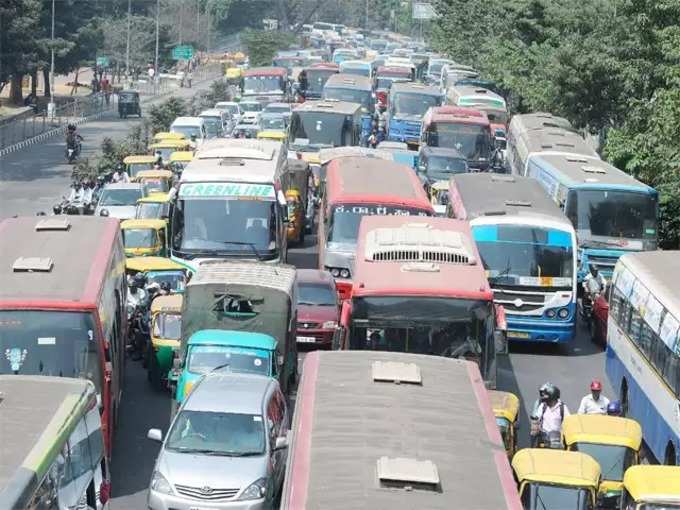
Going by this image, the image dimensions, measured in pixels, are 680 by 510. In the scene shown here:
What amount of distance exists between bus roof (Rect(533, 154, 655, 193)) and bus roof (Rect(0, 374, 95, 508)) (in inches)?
679

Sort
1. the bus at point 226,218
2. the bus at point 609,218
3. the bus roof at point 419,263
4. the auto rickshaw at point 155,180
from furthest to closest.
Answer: the auto rickshaw at point 155,180, the bus at point 609,218, the bus at point 226,218, the bus roof at point 419,263

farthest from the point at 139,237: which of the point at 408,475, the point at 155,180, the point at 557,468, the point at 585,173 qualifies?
the point at 408,475

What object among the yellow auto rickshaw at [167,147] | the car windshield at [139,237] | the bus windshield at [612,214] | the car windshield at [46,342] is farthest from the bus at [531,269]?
the yellow auto rickshaw at [167,147]

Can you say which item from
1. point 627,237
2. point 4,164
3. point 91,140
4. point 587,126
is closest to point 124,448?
point 627,237

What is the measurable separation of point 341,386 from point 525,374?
11.8 metres

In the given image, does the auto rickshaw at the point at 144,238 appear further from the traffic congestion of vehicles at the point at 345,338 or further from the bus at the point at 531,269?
the bus at the point at 531,269

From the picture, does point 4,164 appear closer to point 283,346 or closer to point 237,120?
point 237,120

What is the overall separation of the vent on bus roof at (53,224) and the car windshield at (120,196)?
15.6 meters

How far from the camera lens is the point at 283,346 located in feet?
69.9

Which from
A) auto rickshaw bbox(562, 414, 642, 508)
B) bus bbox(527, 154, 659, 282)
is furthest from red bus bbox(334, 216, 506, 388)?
bus bbox(527, 154, 659, 282)

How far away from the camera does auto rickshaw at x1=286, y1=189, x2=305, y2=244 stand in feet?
116

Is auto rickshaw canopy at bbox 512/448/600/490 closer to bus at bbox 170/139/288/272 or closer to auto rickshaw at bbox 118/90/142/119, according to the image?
bus at bbox 170/139/288/272

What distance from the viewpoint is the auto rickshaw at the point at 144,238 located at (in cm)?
3080

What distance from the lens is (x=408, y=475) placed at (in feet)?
34.6
